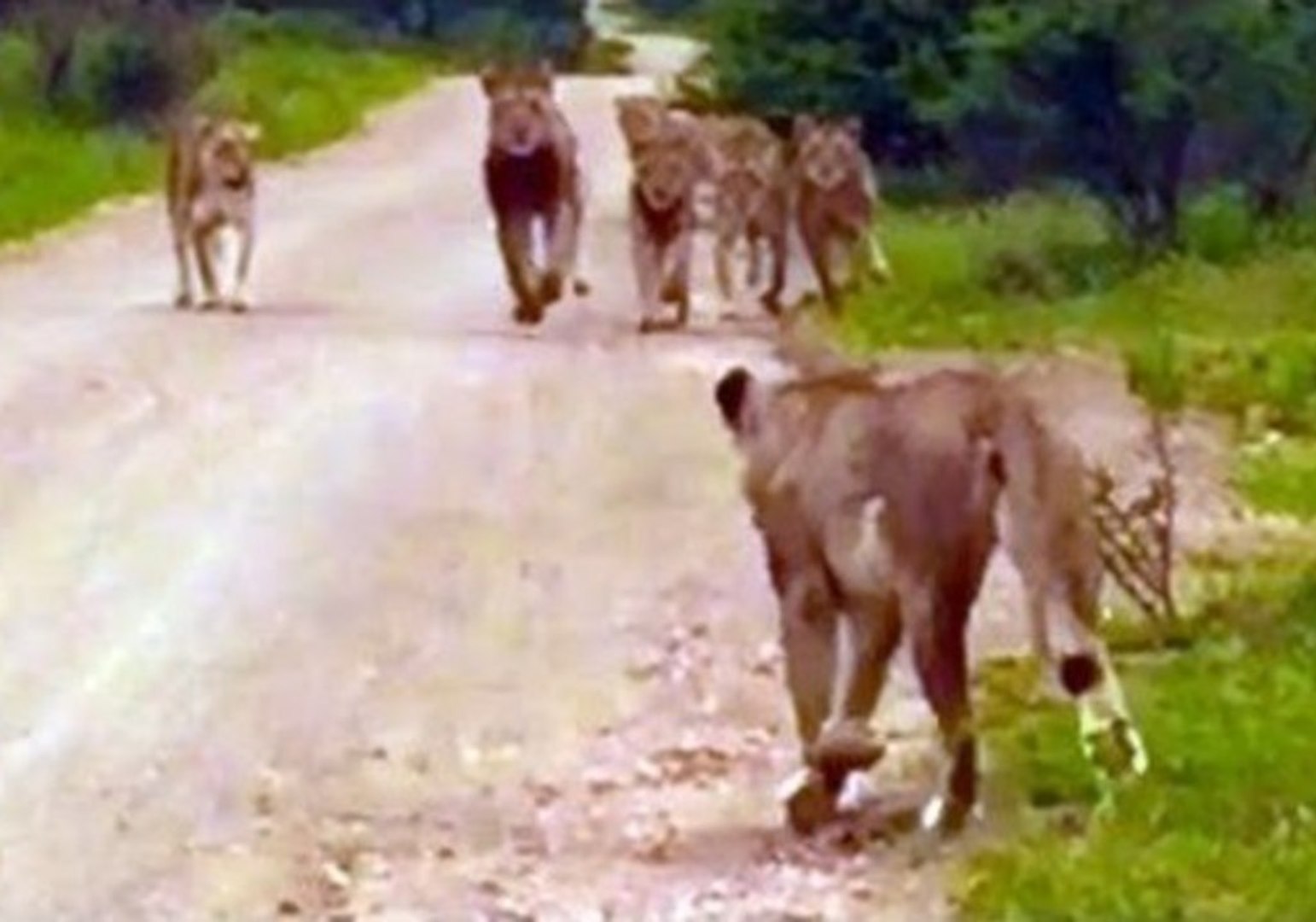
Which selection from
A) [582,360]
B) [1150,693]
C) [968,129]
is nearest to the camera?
[1150,693]

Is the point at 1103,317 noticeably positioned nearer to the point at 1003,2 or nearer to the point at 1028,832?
the point at 1003,2

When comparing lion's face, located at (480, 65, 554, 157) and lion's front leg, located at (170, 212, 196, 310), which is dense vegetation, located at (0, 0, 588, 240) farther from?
lion's face, located at (480, 65, 554, 157)

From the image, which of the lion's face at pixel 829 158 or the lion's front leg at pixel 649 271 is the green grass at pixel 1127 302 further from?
the lion's front leg at pixel 649 271

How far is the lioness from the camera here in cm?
2688

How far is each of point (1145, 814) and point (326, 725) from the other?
275 centimetres

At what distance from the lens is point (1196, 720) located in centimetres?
1223

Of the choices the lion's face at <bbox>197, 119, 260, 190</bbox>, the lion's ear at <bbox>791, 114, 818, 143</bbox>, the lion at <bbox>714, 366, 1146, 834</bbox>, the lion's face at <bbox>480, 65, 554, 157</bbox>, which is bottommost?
the lion's ear at <bbox>791, 114, 818, 143</bbox>

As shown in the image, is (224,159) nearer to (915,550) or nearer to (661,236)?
(661,236)

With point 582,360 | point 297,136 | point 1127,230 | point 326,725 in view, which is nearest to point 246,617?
point 326,725

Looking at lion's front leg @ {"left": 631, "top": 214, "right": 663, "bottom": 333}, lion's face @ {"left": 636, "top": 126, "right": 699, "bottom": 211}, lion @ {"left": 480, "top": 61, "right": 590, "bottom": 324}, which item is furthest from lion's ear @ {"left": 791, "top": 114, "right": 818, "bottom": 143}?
lion's front leg @ {"left": 631, "top": 214, "right": 663, "bottom": 333}

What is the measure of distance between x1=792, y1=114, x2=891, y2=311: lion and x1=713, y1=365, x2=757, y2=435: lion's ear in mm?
15627

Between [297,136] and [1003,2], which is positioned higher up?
[1003,2]

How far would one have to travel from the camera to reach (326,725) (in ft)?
42.6

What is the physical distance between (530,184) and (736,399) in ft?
44.4
